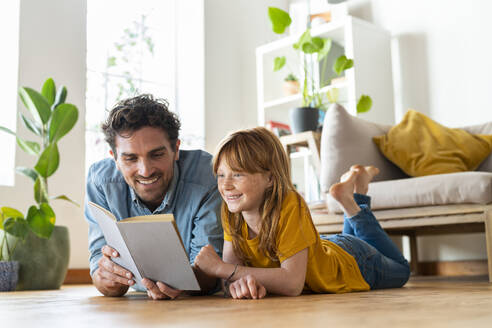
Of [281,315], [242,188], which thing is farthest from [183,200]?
[281,315]

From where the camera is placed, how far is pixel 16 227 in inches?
96.3

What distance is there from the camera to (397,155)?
8.97ft

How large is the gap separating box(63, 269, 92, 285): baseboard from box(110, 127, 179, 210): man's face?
6.31ft

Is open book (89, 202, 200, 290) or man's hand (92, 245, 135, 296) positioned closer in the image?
open book (89, 202, 200, 290)

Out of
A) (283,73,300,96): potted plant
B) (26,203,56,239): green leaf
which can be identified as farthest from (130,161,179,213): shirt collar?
(283,73,300,96): potted plant

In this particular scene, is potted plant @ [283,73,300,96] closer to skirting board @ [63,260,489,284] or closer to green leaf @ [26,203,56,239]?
skirting board @ [63,260,489,284]

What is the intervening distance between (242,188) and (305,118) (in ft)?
6.54

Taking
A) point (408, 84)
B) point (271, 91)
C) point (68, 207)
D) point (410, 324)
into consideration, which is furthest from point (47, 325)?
point (271, 91)

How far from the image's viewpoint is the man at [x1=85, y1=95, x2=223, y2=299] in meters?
1.51

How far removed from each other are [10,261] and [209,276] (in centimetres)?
135

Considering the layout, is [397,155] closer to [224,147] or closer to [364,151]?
[364,151]

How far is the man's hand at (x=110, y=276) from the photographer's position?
4.63ft

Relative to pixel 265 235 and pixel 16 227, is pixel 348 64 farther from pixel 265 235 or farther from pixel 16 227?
pixel 265 235

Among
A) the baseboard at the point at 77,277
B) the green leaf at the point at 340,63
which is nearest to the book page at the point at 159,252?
the baseboard at the point at 77,277
